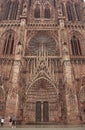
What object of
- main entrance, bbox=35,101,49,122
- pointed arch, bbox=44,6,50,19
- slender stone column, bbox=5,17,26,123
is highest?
pointed arch, bbox=44,6,50,19

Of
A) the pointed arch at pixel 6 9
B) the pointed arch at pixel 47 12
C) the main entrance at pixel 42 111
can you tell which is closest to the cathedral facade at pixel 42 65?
the main entrance at pixel 42 111

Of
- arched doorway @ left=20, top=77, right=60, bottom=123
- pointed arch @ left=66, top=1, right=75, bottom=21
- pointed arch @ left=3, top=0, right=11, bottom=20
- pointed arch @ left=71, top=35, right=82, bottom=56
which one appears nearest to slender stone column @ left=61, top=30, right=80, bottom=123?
arched doorway @ left=20, top=77, right=60, bottom=123

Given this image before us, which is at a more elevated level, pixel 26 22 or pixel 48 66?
Answer: pixel 26 22

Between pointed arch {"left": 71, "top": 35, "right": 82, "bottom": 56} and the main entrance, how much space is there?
7.47m

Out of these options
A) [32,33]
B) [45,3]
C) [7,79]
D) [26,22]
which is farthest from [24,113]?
[45,3]

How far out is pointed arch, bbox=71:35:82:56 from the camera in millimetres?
23144

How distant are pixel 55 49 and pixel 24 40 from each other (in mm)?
4018

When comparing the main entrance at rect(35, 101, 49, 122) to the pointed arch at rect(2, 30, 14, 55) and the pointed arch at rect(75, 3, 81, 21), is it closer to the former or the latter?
the pointed arch at rect(2, 30, 14, 55)

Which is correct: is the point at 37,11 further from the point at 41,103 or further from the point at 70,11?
the point at 41,103

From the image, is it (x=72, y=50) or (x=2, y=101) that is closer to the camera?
(x=2, y=101)

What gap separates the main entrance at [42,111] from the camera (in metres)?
18.7

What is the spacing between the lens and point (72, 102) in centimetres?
1781

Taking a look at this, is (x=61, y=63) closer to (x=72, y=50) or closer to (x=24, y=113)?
(x=72, y=50)

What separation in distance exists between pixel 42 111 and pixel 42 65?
206 inches
